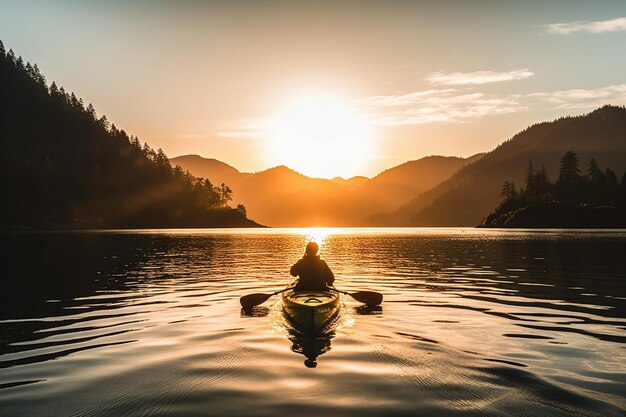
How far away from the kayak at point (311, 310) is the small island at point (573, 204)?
183891mm

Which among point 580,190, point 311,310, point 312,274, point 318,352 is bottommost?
point 318,352

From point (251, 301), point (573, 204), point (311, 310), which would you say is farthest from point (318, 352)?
point (573, 204)

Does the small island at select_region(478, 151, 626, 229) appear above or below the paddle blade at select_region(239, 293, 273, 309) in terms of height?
above

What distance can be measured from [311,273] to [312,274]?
0.06 m

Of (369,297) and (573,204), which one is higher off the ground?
(573,204)

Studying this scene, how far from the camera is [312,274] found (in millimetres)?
19156

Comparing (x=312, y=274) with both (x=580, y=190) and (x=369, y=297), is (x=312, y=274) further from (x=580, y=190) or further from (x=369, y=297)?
(x=580, y=190)

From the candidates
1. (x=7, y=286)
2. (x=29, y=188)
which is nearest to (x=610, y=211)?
(x=7, y=286)

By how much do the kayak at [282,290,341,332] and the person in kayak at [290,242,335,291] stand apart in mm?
1563

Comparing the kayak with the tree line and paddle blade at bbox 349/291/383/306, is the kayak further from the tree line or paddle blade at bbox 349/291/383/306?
the tree line

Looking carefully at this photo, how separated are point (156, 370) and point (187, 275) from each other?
83.7 ft

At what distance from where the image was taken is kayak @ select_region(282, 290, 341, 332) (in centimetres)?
1512

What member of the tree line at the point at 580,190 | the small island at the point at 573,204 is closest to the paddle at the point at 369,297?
the small island at the point at 573,204

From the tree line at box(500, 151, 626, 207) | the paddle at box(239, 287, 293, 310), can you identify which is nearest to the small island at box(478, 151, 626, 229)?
the tree line at box(500, 151, 626, 207)
